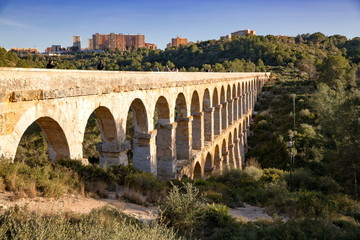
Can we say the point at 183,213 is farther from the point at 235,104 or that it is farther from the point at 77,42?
the point at 77,42

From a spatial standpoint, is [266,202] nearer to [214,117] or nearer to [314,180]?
[314,180]

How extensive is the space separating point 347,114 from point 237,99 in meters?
14.1

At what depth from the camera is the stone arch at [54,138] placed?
6.25 meters

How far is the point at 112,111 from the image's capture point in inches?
317

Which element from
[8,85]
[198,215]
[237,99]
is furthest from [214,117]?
[8,85]

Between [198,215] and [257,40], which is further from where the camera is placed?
[257,40]

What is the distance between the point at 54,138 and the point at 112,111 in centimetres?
184

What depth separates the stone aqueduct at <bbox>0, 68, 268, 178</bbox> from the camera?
17.4ft

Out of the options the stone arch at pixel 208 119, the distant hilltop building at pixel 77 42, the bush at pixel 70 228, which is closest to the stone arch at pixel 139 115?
the bush at pixel 70 228

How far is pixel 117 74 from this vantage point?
27.2ft

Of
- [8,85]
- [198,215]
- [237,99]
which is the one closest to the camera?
[8,85]

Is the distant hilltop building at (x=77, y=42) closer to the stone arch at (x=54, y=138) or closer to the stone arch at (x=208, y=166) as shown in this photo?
the stone arch at (x=208, y=166)

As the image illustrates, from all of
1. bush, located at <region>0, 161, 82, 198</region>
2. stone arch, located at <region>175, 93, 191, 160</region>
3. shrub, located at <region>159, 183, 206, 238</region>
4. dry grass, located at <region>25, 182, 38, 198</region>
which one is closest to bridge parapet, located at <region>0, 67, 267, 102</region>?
bush, located at <region>0, 161, 82, 198</region>

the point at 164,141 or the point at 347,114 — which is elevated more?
the point at 347,114
